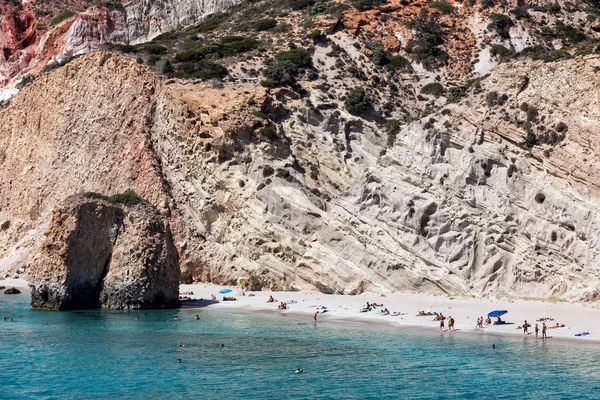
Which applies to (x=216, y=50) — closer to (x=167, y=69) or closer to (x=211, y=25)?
(x=167, y=69)

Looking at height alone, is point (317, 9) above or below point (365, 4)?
below

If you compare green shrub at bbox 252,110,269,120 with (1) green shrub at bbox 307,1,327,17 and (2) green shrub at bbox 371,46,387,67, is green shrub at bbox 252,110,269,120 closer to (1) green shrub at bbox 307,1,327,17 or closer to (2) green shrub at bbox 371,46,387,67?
(2) green shrub at bbox 371,46,387,67

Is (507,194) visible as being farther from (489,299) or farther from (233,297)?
(233,297)

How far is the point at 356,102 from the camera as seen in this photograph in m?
48.8

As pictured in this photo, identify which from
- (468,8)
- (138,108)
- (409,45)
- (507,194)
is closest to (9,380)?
(507,194)

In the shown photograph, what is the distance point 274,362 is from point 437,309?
11383mm

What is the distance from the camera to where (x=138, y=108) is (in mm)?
53031

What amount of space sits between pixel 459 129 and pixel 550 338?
603 inches

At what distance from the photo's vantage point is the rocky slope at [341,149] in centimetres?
3609

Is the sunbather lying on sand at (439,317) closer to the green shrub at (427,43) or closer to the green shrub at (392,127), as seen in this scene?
the green shrub at (392,127)

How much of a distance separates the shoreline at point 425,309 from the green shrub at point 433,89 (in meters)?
20.5

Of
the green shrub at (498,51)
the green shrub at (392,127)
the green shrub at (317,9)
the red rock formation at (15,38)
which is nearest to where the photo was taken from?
the green shrub at (392,127)

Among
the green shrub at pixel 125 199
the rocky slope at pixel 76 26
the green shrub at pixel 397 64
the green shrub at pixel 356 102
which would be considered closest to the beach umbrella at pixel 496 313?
the green shrub at pixel 125 199

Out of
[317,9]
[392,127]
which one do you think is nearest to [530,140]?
[392,127]
